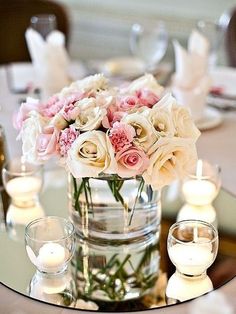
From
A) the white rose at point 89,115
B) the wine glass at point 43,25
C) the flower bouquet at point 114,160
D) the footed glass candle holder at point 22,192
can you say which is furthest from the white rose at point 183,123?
the wine glass at point 43,25

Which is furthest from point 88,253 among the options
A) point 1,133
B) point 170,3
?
point 170,3

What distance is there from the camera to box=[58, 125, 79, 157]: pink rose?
3.52ft

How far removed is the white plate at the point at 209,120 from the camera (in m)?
1.68

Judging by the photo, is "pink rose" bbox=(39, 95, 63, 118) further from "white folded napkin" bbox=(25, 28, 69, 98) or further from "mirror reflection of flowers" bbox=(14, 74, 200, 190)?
"white folded napkin" bbox=(25, 28, 69, 98)

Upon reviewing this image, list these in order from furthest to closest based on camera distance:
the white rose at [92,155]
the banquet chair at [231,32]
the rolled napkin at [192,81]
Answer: the banquet chair at [231,32] < the rolled napkin at [192,81] < the white rose at [92,155]

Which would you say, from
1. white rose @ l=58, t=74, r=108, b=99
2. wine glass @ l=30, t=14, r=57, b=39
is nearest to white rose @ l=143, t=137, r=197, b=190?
white rose @ l=58, t=74, r=108, b=99

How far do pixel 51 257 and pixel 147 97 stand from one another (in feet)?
1.08

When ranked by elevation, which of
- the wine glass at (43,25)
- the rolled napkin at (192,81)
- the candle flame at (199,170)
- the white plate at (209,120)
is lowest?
the white plate at (209,120)

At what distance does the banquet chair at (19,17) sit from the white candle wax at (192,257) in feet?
4.91

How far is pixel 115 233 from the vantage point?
1.22 m

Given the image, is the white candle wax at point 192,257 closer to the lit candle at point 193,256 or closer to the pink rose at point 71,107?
the lit candle at point 193,256

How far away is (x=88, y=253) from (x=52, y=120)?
0.28m

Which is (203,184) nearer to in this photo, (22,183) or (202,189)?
(202,189)

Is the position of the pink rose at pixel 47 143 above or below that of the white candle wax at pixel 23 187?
above
